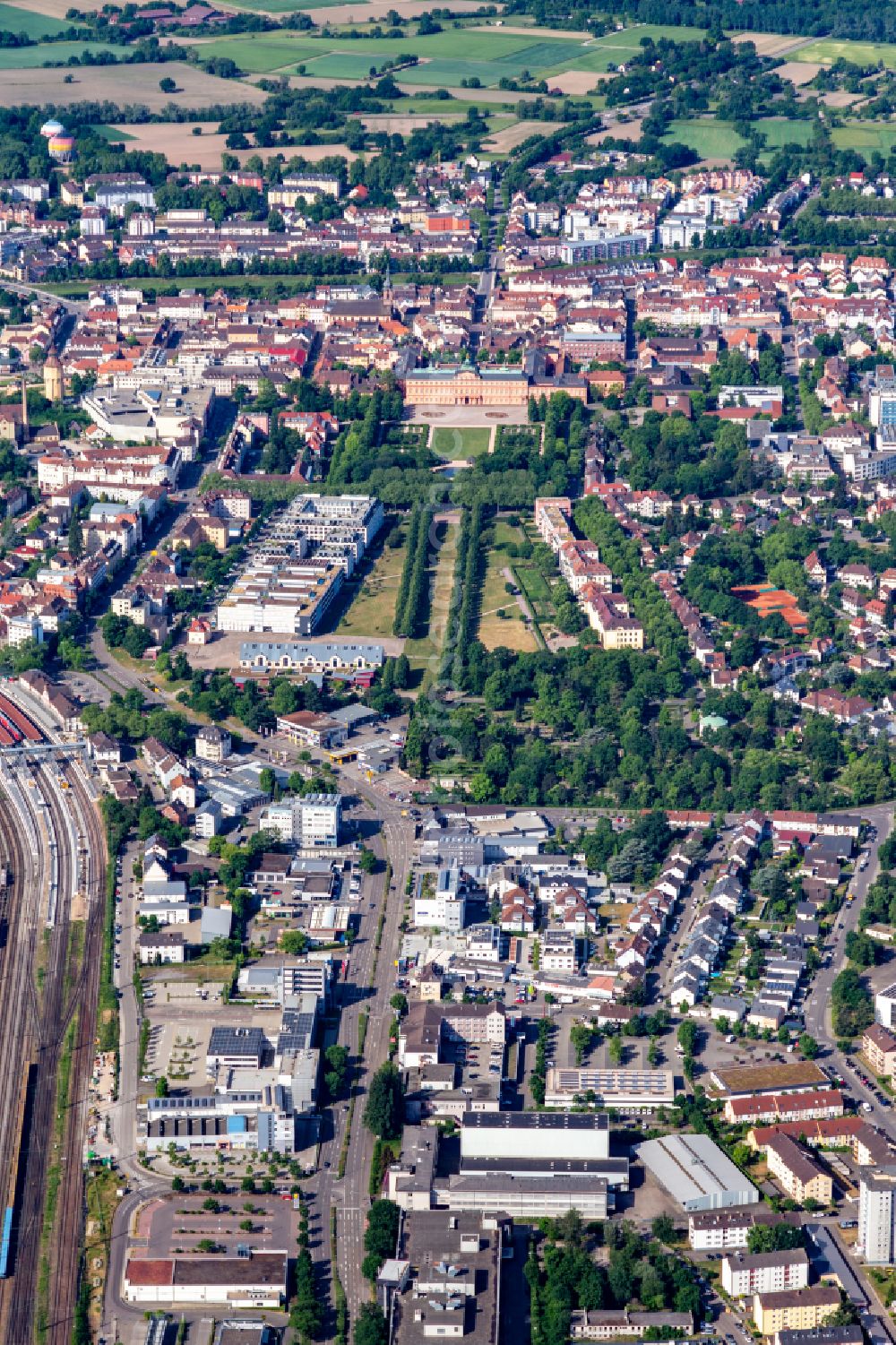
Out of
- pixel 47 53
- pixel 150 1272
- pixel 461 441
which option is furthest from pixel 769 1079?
pixel 47 53

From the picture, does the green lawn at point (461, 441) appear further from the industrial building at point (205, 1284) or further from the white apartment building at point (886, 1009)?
the industrial building at point (205, 1284)

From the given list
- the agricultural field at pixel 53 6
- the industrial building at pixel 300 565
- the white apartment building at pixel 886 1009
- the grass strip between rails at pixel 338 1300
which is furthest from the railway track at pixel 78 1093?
the agricultural field at pixel 53 6

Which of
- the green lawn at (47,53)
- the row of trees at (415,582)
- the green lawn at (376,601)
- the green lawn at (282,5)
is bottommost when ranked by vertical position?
the green lawn at (376,601)

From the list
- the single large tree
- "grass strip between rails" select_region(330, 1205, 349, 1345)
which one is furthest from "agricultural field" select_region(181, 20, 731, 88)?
"grass strip between rails" select_region(330, 1205, 349, 1345)

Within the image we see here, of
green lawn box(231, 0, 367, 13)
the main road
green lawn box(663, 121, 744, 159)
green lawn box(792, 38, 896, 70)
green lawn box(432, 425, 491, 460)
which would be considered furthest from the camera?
green lawn box(231, 0, 367, 13)

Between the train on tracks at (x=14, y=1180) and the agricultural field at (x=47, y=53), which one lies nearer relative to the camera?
the train on tracks at (x=14, y=1180)

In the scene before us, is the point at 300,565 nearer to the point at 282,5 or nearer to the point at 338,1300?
the point at 338,1300

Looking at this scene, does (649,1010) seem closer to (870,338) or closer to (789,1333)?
(789,1333)

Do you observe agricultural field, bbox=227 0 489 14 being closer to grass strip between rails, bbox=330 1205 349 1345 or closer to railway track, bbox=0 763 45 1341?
railway track, bbox=0 763 45 1341
